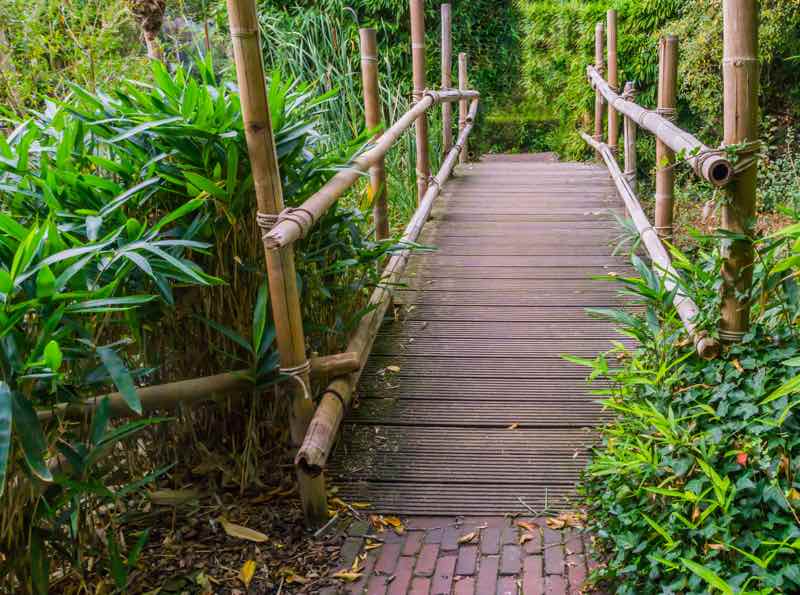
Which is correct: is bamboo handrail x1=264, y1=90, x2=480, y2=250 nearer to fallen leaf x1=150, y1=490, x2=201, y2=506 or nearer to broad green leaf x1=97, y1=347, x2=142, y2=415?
broad green leaf x1=97, y1=347, x2=142, y2=415

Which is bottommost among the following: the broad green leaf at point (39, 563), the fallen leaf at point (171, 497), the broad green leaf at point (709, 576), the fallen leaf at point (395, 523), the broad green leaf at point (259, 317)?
the fallen leaf at point (395, 523)

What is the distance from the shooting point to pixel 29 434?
151cm

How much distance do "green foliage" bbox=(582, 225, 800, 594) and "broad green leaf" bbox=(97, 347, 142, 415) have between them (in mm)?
1005

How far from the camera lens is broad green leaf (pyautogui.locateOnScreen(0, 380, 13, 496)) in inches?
55.0

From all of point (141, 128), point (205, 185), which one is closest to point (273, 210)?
point (205, 185)

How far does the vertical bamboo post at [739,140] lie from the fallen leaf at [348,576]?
3.26 feet

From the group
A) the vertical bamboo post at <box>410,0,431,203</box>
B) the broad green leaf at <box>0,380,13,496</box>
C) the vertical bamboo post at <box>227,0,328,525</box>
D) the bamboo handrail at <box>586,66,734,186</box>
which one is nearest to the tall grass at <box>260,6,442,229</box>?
the vertical bamboo post at <box>410,0,431,203</box>

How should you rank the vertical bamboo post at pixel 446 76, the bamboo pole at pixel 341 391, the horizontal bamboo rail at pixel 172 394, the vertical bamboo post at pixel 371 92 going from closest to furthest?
the horizontal bamboo rail at pixel 172 394 → the bamboo pole at pixel 341 391 → the vertical bamboo post at pixel 371 92 → the vertical bamboo post at pixel 446 76

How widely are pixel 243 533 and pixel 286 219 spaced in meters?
0.77

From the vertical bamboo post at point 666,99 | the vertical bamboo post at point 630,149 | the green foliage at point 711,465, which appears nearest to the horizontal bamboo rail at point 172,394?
the green foliage at point 711,465

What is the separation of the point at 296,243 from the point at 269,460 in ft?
1.98

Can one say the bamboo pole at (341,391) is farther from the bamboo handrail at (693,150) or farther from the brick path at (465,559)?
the bamboo handrail at (693,150)

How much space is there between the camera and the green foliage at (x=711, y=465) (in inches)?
60.9

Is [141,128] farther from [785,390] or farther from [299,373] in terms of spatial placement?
[785,390]
